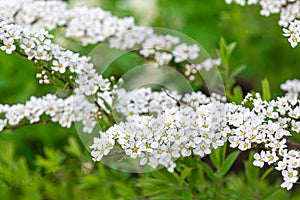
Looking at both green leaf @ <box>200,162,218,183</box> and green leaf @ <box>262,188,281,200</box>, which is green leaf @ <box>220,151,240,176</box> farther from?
green leaf @ <box>262,188,281,200</box>

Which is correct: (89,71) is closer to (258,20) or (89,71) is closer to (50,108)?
(50,108)

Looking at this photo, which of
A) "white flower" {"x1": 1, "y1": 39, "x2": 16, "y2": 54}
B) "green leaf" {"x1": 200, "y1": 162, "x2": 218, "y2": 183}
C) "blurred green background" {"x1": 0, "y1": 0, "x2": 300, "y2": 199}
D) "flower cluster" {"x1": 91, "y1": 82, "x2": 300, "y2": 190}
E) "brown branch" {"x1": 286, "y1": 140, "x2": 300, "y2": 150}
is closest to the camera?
"flower cluster" {"x1": 91, "y1": 82, "x2": 300, "y2": 190}

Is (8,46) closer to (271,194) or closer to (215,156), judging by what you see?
(215,156)

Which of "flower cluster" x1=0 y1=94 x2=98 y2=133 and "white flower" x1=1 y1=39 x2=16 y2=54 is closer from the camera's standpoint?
"white flower" x1=1 y1=39 x2=16 y2=54

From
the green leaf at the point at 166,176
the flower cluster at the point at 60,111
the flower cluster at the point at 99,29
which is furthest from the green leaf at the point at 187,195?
the flower cluster at the point at 99,29

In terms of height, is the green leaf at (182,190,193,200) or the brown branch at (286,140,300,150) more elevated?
the brown branch at (286,140,300,150)

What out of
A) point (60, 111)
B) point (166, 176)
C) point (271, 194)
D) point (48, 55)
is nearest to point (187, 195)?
point (166, 176)

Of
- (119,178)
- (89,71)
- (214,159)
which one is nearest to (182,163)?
(214,159)

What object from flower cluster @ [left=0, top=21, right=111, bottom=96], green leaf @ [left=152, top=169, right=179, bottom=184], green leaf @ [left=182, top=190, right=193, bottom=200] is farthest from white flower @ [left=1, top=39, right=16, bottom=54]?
green leaf @ [left=182, top=190, right=193, bottom=200]
